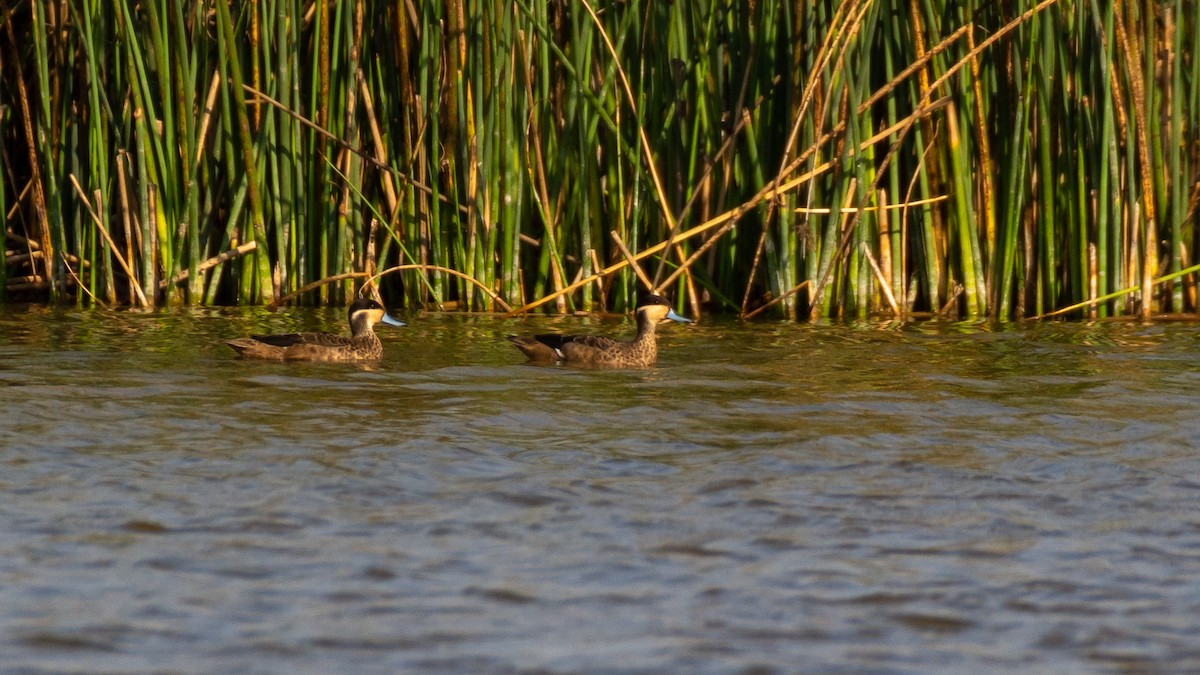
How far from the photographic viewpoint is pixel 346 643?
3.65 metres

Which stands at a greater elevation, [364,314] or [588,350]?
[364,314]

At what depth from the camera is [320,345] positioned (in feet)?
26.6

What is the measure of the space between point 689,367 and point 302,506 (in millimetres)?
3548

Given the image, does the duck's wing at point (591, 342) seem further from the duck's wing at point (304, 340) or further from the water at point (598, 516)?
the duck's wing at point (304, 340)

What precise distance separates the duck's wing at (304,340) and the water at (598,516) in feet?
0.70

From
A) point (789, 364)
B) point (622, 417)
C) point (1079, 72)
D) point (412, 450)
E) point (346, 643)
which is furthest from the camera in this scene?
point (1079, 72)

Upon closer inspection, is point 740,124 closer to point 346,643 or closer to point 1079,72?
point 1079,72

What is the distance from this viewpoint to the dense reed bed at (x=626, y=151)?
9.12 m

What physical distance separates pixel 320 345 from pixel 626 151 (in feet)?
7.91

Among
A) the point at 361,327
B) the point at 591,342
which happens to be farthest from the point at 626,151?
the point at 361,327

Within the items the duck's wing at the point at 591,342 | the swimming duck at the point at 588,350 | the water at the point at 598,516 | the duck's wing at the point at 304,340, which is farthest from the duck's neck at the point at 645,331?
Result: the duck's wing at the point at 304,340

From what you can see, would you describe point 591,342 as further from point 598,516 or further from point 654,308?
point 598,516

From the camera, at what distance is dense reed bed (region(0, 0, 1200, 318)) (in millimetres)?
9117

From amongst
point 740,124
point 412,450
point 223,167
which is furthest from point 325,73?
point 412,450
